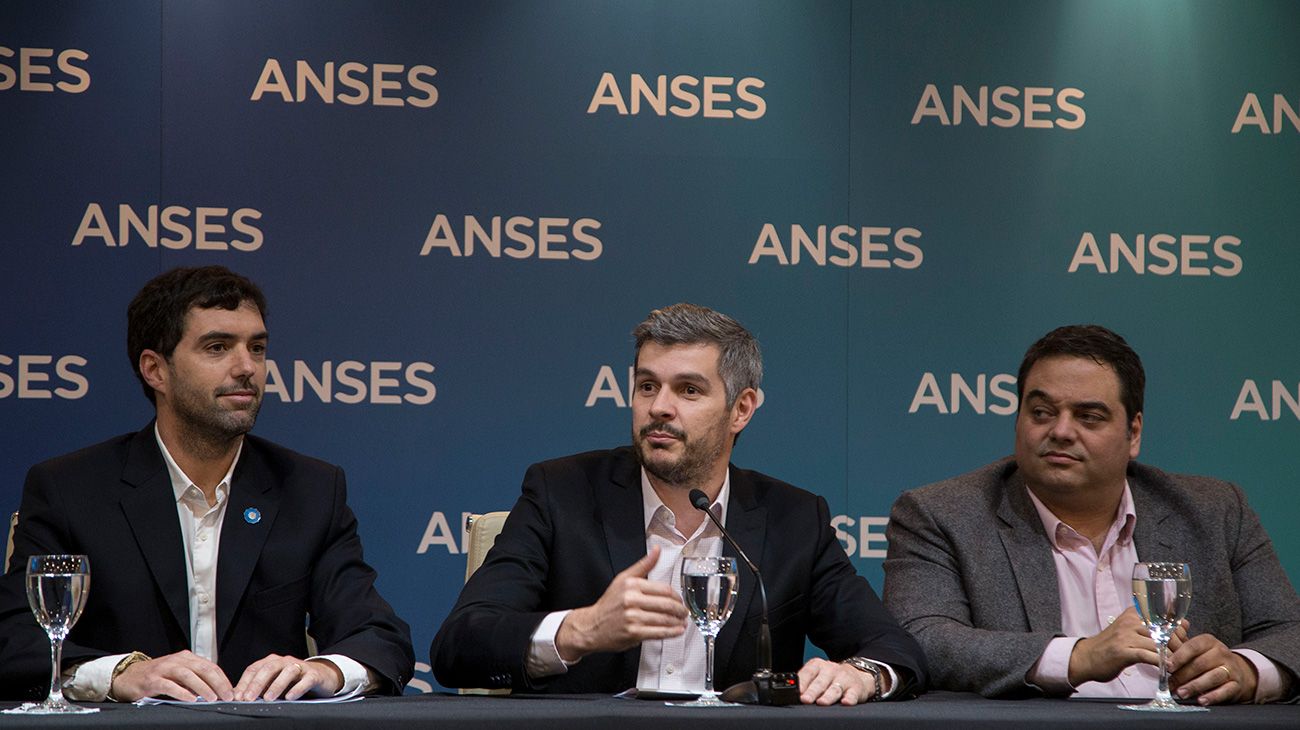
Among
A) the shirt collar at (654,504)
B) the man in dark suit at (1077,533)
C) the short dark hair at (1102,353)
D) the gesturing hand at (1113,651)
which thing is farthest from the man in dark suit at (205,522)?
the short dark hair at (1102,353)

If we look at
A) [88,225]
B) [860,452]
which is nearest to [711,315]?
[860,452]

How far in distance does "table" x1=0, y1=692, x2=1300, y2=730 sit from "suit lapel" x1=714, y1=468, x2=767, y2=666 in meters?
0.66

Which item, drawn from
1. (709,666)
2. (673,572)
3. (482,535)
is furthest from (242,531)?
(709,666)

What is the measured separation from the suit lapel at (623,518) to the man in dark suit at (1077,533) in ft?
1.89

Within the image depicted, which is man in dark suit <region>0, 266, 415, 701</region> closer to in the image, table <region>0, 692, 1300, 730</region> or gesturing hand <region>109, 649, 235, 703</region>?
gesturing hand <region>109, 649, 235, 703</region>

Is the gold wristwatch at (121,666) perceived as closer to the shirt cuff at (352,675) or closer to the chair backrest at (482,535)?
the shirt cuff at (352,675)

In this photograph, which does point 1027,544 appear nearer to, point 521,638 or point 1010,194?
point 521,638

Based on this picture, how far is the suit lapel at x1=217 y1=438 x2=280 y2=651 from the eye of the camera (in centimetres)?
305

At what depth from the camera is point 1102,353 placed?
3.20m

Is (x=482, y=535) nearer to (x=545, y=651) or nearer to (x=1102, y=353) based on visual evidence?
(x=545, y=651)

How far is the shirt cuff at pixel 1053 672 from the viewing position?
8.69 feet

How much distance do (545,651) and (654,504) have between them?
60cm

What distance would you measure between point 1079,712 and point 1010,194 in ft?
8.43

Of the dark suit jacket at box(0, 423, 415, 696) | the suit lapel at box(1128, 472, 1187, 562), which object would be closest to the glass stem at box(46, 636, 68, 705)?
the dark suit jacket at box(0, 423, 415, 696)
